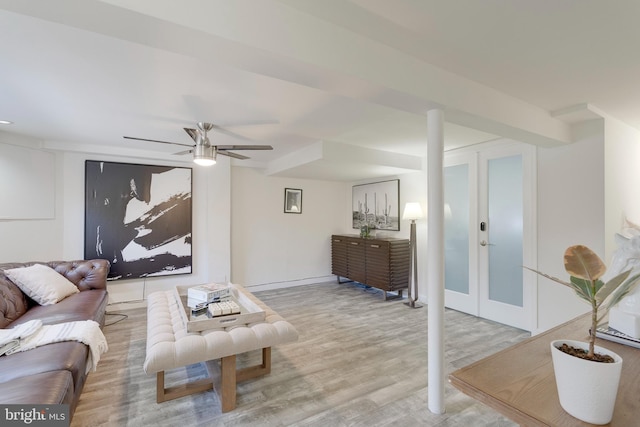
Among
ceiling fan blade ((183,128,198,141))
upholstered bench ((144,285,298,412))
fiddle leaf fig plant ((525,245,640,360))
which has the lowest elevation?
upholstered bench ((144,285,298,412))

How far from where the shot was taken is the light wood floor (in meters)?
1.90

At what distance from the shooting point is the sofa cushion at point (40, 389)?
1.36m

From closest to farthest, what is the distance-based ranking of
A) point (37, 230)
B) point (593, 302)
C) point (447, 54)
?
1. point (593, 302)
2. point (447, 54)
3. point (37, 230)

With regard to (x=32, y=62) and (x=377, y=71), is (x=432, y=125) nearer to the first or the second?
(x=377, y=71)

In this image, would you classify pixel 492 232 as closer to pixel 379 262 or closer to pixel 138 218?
pixel 379 262

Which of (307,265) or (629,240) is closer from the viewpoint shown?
(629,240)

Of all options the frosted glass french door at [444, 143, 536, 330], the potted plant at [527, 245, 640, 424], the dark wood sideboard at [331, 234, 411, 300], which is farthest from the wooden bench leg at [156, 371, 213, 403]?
the frosted glass french door at [444, 143, 536, 330]

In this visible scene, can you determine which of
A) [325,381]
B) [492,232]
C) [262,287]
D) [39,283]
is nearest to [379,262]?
[492,232]

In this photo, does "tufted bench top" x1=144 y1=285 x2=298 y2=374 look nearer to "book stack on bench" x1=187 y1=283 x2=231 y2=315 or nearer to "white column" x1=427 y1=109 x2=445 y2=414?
"book stack on bench" x1=187 y1=283 x2=231 y2=315

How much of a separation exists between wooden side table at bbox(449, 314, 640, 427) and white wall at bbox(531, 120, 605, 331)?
2.14 meters

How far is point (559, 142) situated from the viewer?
281 centimetres

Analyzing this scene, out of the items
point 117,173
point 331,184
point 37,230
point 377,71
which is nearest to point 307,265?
point 331,184

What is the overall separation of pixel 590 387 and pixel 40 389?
2190mm

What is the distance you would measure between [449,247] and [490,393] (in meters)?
3.60
